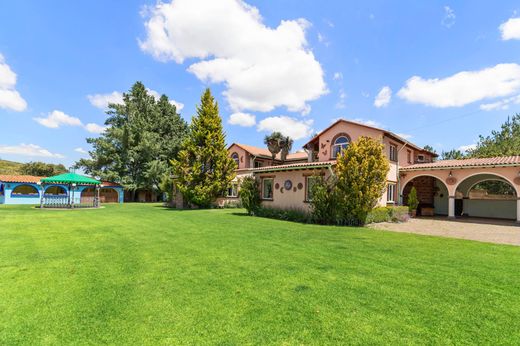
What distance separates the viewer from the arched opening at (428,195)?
21812mm

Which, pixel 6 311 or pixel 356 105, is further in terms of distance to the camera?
pixel 356 105

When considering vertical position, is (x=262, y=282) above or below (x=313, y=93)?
below

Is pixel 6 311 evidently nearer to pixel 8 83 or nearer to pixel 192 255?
pixel 192 255

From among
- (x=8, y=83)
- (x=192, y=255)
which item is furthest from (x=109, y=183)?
(x=192, y=255)

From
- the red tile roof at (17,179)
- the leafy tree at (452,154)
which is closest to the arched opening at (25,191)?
the red tile roof at (17,179)

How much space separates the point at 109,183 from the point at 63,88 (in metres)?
19.0

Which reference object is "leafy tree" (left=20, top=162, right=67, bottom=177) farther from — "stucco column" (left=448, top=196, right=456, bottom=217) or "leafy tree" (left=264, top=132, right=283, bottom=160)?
"stucco column" (left=448, top=196, right=456, bottom=217)

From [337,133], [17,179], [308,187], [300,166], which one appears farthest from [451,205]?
[17,179]

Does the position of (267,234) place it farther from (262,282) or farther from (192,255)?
(262,282)

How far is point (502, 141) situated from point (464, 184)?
2095 cm

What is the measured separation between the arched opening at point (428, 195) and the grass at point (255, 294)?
14.7 metres

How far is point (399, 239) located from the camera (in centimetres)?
995

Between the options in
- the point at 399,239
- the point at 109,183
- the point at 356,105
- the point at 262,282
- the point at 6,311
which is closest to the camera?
the point at 6,311

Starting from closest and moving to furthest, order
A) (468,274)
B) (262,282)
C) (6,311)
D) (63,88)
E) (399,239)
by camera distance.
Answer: (6,311)
(262,282)
(468,274)
(399,239)
(63,88)
